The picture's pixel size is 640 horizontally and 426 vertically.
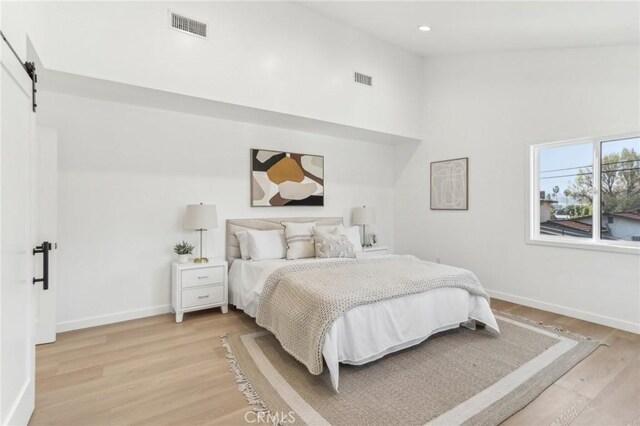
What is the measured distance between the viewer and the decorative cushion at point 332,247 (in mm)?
3682

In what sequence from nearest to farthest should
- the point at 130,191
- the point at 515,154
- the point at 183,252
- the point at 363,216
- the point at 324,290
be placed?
the point at 324,290
the point at 130,191
the point at 183,252
the point at 515,154
the point at 363,216

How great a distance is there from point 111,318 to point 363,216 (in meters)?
3.33

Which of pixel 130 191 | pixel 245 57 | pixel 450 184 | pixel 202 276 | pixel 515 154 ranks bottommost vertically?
pixel 202 276

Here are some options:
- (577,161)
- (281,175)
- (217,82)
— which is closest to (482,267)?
(577,161)

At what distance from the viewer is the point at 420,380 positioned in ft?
7.14

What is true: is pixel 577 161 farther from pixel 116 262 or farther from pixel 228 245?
pixel 116 262

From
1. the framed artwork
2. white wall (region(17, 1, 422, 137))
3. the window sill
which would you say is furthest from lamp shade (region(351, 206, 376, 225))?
the window sill

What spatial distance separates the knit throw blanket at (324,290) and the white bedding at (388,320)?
0.07m

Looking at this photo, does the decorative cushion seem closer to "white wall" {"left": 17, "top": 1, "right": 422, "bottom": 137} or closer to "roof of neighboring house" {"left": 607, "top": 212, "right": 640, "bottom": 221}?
"white wall" {"left": 17, "top": 1, "right": 422, "bottom": 137}

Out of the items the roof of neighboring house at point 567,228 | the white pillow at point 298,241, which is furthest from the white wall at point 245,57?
the roof of neighboring house at point 567,228

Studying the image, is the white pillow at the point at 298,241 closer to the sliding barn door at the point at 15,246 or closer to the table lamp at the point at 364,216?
the table lamp at the point at 364,216

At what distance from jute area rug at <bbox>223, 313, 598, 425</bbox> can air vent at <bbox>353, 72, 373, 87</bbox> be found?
3.21m

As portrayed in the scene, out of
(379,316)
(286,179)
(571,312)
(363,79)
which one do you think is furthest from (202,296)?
(571,312)
